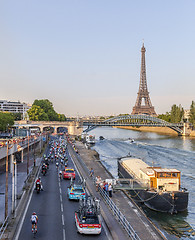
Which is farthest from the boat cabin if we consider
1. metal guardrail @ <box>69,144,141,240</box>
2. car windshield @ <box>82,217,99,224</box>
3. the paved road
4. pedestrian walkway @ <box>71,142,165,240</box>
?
car windshield @ <box>82,217,99,224</box>

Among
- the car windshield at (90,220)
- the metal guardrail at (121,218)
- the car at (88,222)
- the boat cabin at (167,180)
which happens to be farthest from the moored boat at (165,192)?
the car windshield at (90,220)

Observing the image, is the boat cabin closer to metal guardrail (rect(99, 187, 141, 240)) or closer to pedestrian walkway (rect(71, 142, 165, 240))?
pedestrian walkway (rect(71, 142, 165, 240))

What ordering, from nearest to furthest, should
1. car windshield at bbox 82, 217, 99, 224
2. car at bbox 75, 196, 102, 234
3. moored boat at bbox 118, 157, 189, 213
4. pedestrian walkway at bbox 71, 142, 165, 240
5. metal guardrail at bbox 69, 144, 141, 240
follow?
metal guardrail at bbox 69, 144, 141, 240 → car at bbox 75, 196, 102, 234 → car windshield at bbox 82, 217, 99, 224 → pedestrian walkway at bbox 71, 142, 165, 240 → moored boat at bbox 118, 157, 189, 213

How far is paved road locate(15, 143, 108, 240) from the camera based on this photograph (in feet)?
59.5

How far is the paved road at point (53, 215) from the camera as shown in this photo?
18.1 meters

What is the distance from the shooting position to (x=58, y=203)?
25141mm

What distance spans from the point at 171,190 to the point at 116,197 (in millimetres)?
5690

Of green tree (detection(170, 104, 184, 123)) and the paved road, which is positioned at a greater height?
green tree (detection(170, 104, 184, 123))

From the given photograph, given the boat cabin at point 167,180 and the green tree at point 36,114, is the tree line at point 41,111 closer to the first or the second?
the green tree at point 36,114

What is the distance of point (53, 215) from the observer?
21.9 meters

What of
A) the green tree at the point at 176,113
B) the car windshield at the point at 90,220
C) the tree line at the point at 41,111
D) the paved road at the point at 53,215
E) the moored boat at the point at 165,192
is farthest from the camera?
the green tree at the point at 176,113

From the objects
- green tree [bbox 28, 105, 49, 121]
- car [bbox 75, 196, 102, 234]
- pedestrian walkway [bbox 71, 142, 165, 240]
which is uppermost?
green tree [bbox 28, 105, 49, 121]

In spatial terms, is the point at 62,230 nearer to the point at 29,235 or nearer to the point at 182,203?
the point at 29,235

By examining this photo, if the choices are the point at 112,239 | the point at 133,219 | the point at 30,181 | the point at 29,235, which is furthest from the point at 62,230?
the point at 30,181
